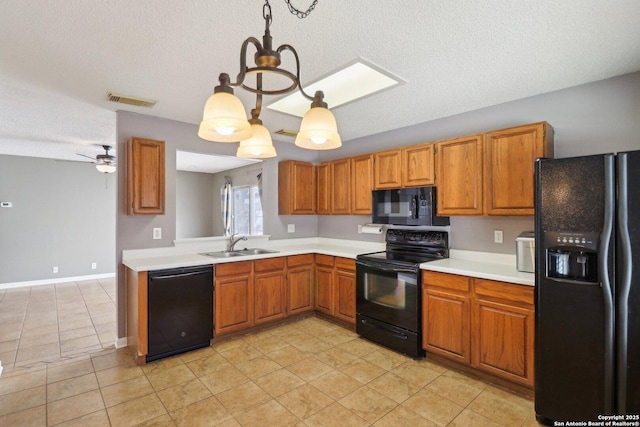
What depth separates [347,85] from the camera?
108 inches

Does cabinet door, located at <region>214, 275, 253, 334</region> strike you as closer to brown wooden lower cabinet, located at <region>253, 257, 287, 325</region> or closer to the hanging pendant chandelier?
brown wooden lower cabinet, located at <region>253, 257, 287, 325</region>

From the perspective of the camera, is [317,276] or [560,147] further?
[317,276]

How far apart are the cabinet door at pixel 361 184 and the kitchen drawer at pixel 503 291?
1.61 meters

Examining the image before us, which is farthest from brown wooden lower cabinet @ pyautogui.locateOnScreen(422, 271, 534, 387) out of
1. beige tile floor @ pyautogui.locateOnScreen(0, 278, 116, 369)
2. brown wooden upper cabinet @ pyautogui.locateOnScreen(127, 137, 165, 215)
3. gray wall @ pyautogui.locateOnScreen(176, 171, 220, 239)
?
beige tile floor @ pyautogui.locateOnScreen(0, 278, 116, 369)

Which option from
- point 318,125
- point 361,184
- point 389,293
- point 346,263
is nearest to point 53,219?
point 346,263

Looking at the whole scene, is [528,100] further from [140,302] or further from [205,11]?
[140,302]

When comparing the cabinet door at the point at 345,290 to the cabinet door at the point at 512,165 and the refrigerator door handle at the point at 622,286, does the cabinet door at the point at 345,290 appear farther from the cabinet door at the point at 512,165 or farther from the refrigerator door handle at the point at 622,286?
the refrigerator door handle at the point at 622,286

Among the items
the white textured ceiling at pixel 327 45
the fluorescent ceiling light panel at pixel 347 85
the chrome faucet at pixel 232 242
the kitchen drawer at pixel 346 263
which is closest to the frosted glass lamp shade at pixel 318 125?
the white textured ceiling at pixel 327 45

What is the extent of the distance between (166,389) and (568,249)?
3.06m

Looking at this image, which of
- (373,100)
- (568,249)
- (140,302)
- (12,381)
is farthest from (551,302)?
(12,381)

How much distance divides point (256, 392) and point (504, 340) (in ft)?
6.50

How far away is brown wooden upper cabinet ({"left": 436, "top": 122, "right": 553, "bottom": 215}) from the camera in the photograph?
8.43ft

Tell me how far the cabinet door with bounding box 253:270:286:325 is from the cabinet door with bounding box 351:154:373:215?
1.28 m

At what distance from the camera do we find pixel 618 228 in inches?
70.2
